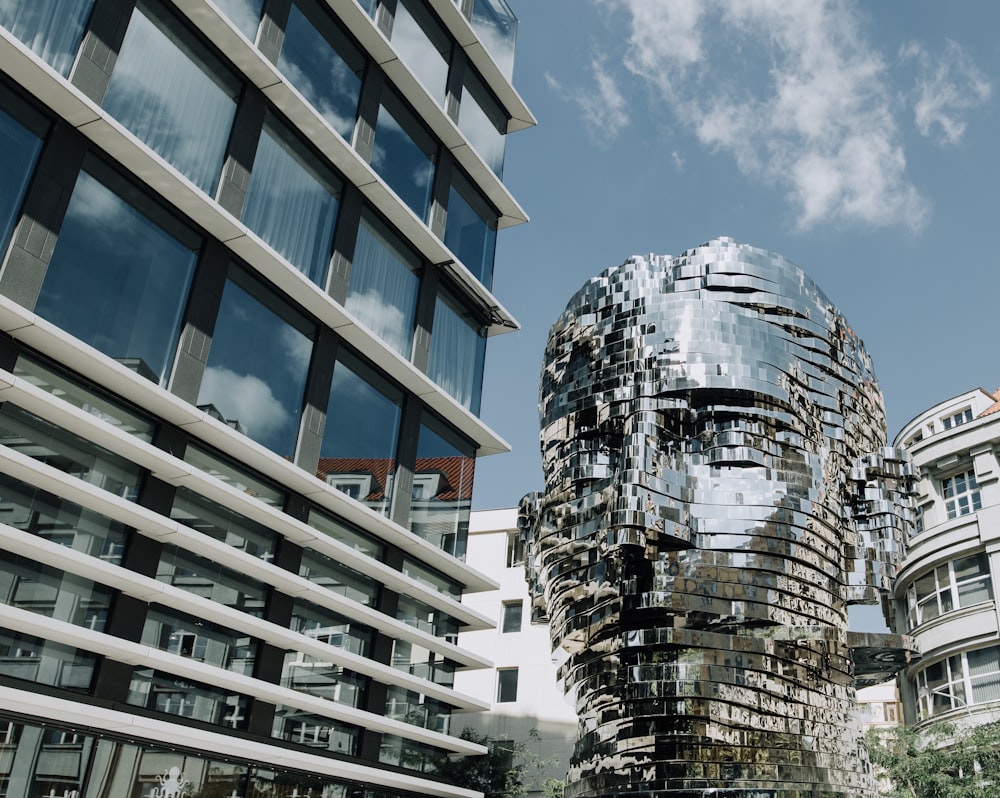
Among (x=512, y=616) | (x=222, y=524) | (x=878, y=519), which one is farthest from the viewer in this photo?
(x=512, y=616)

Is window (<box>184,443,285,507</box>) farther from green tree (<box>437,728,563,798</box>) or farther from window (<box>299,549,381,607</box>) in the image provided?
green tree (<box>437,728,563,798</box>)

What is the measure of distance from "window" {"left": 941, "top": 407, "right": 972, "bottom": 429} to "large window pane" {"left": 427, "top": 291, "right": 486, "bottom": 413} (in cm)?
2268

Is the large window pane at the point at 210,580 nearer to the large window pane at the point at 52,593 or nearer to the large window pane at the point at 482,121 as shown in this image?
the large window pane at the point at 52,593

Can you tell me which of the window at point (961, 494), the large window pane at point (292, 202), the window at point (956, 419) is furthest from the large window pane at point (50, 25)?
the window at point (956, 419)

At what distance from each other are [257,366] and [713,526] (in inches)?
405

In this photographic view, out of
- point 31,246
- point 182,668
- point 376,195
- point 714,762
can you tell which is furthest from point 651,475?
point 376,195

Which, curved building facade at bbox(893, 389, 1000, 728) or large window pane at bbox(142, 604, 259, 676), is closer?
large window pane at bbox(142, 604, 259, 676)

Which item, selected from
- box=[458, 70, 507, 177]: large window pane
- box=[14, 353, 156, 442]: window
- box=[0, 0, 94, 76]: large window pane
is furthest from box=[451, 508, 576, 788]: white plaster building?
box=[0, 0, 94, 76]: large window pane

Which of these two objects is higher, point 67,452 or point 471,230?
point 471,230

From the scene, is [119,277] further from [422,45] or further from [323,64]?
[422,45]

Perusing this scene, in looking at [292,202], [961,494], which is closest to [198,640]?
[292,202]

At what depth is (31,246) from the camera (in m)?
14.7

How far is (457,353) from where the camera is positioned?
83.3 ft

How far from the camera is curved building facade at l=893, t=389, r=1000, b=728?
3061cm
